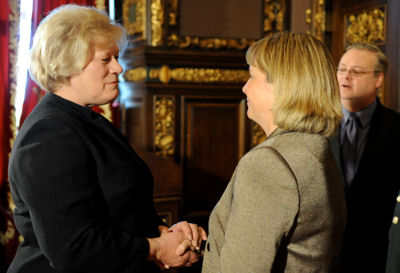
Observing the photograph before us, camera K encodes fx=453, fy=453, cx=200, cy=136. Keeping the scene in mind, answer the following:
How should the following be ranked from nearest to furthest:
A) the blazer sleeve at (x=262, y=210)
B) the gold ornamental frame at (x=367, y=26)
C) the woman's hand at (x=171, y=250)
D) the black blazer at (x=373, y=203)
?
1. the blazer sleeve at (x=262, y=210)
2. the woman's hand at (x=171, y=250)
3. the black blazer at (x=373, y=203)
4. the gold ornamental frame at (x=367, y=26)

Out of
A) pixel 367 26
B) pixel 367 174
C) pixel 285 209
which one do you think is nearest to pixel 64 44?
pixel 285 209

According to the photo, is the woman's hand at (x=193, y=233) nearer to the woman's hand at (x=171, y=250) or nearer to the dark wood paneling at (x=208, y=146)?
the woman's hand at (x=171, y=250)

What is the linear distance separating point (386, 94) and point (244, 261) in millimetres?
Answer: 2550

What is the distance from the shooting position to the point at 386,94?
11.0 feet

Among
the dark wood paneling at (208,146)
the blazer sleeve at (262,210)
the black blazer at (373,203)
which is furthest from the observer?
the dark wood paneling at (208,146)

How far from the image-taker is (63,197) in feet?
4.34

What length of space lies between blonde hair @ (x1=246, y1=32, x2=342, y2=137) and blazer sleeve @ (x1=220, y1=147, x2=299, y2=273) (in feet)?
0.52

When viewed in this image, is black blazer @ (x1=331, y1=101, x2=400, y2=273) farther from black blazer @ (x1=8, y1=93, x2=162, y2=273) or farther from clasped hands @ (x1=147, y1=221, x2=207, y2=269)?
black blazer @ (x1=8, y1=93, x2=162, y2=273)

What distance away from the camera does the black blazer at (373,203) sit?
240 cm

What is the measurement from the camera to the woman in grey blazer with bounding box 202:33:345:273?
1225 millimetres

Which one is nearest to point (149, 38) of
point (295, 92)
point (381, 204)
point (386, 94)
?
point (386, 94)

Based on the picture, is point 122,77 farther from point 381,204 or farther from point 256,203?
point 256,203

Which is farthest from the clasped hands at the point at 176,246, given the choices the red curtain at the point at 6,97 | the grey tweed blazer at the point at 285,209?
the red curtain at the point at 6,97

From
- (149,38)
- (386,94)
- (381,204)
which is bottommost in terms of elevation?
(381,204)
